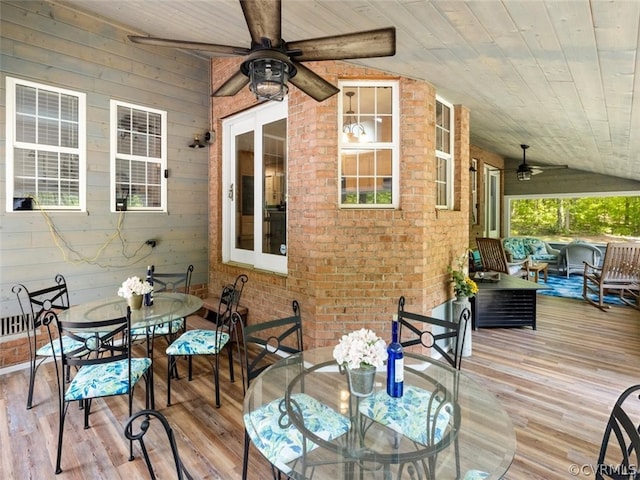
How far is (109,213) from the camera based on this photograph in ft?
12.4

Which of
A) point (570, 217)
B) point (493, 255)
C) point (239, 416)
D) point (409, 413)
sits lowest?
point (239, 416)

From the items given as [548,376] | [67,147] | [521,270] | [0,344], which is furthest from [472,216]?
[0,344]

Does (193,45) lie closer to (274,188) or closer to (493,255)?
(274,188)

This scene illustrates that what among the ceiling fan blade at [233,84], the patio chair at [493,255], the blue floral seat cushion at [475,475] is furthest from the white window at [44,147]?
the patio chair at [493,255]

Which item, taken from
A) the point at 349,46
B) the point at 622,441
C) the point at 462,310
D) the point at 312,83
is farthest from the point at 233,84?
the point at 462,310

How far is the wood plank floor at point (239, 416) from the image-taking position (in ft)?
6.66

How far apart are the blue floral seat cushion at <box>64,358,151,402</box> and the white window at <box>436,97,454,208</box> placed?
3.26 m

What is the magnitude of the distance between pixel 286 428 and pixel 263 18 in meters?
1.84

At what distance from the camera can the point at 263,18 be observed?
4.82 ft

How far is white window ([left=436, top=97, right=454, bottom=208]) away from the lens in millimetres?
3738

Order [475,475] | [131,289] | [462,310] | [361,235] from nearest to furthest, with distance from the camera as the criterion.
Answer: [475,475], [131,289], [361,235], [462,310]

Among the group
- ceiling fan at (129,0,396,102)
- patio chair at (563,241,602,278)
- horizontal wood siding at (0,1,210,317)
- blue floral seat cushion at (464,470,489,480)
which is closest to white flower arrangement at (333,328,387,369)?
blue floral seat cushion at (464,470,489,480)

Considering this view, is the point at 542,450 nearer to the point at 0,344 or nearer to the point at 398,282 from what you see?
the point at 398,282

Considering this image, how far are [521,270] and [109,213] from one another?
24.1 ft
